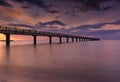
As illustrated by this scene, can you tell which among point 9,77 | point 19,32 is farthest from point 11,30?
point 9,77

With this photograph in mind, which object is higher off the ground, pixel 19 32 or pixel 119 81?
pixel 19 32

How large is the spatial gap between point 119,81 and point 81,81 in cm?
160

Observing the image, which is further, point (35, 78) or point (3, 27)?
point (3, 27)

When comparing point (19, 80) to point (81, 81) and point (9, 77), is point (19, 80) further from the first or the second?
point (81, 81)

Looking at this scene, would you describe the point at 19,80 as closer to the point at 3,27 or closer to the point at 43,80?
the point at 43,80

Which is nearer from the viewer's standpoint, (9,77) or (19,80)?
(19,80)

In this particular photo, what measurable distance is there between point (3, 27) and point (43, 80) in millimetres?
29483

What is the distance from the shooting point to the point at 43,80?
8.59m

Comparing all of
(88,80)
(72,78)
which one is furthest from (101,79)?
(72,78)

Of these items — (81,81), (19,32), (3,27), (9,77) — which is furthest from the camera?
(19,32)

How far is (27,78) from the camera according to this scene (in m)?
8.90

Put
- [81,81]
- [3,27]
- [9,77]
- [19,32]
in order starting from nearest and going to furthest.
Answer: [81,81]
[9,77]
[3,27]
[19,32]

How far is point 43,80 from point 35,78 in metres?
0.51

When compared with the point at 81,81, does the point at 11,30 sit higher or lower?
higher
